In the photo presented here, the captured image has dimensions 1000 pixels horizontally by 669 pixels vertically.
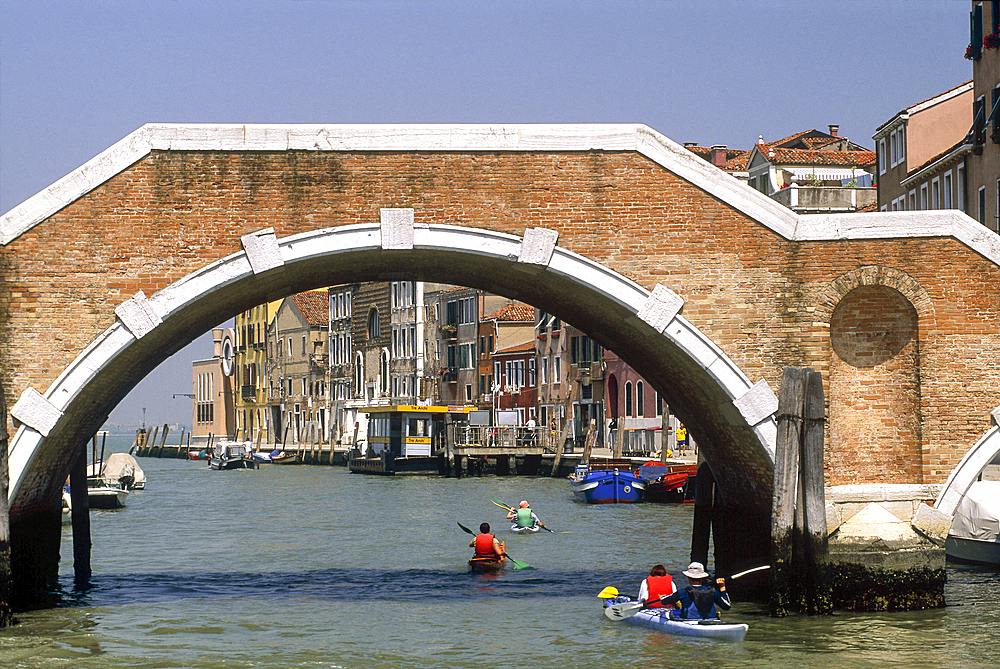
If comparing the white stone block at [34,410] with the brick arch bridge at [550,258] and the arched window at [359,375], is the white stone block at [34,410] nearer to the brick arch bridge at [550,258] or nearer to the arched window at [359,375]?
the brick arch bridge at [550,258]

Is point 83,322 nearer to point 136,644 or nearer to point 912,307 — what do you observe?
point 136,644

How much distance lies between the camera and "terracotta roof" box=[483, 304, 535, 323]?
71.7m

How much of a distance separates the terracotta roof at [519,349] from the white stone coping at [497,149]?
168 feet

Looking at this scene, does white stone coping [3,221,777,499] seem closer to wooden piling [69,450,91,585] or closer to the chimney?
wooden piling [69,450,91,585]

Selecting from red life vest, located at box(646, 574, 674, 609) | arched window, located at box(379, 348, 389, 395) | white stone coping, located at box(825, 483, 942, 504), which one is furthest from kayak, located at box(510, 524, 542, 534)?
arched window, located at box(379, 348, 389, 395)

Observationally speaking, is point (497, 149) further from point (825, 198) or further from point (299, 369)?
point (299, 369)

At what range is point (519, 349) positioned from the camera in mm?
69000

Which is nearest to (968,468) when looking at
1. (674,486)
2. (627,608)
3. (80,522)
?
(627,608)

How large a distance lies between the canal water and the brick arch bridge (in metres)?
2.16

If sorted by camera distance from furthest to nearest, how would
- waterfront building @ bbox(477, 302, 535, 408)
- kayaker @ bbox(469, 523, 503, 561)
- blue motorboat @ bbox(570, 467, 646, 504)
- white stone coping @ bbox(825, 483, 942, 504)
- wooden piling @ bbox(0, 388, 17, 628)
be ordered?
waterfront building @ bbox(477, 302, 535, 408) < blue motorboat @ bbox(570, 467, 646, 504) < kayaker @ bbox(469, 523, 503, 561) < white stone coping @ bbox(825, 483, 942, 504) < wooden piling @ bbox(0, 388, 17, 628)

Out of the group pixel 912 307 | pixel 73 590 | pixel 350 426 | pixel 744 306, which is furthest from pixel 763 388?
pixel 350 426

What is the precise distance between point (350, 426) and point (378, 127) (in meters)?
68.0

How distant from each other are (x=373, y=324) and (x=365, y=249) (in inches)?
2603

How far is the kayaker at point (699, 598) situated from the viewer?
16.2 meters
